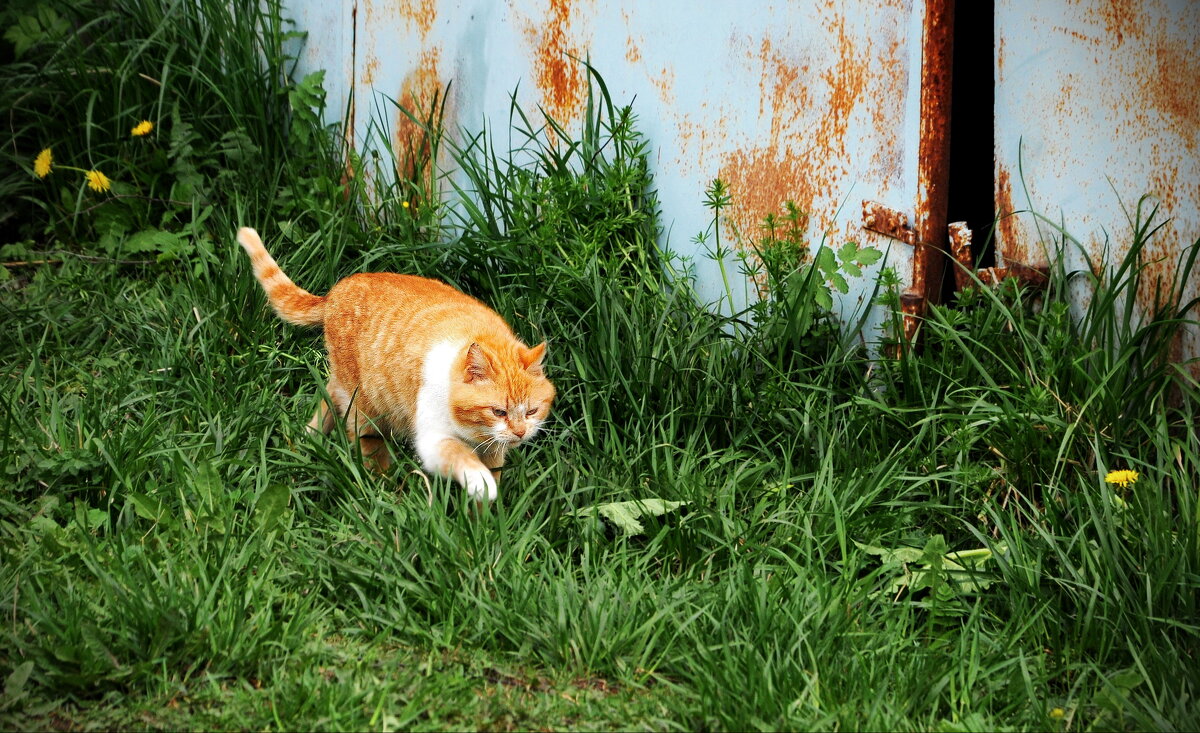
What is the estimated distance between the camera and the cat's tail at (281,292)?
385cm

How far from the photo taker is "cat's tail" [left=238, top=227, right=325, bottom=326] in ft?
12.6

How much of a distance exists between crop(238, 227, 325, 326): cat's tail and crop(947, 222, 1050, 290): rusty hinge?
2062mm

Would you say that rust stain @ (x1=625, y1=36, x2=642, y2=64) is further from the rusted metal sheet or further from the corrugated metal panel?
the rusted metal sheet

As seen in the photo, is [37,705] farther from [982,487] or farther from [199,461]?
[982,487]

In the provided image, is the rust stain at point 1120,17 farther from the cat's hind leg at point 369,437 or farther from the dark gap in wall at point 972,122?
the cat's hind leg at point 369,437

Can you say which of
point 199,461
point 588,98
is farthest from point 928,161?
point 199,461

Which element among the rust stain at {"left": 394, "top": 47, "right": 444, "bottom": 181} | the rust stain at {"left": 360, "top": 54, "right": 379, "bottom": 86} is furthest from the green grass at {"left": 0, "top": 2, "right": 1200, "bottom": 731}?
the rust stain at {"left": 360, "top": 54, "right": 379, "bottom": 86}

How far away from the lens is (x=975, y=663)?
2.41 meters

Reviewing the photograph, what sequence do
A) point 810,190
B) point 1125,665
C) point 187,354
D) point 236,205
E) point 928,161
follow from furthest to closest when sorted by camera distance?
point 236,205 < point 187,354 < point 810,190 < point 928,161 < point 1125,665

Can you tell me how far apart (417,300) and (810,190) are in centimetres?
128

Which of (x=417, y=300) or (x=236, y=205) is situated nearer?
(x=417, y=300)

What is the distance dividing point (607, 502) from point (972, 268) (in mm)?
1275

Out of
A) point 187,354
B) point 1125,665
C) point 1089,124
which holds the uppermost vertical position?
point 1089,124

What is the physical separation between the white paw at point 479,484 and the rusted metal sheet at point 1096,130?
162 cm
